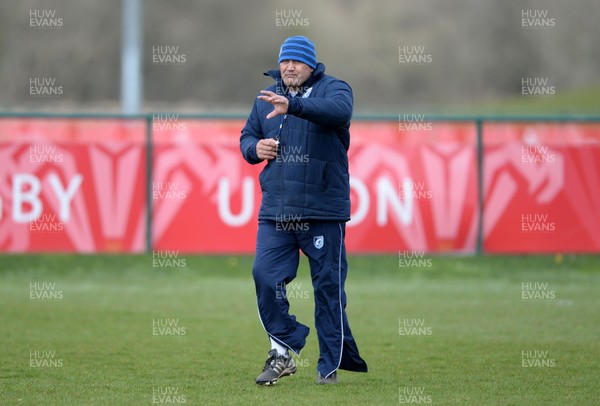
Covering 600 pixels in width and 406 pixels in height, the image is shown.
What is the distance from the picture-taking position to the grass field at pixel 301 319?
7.35m

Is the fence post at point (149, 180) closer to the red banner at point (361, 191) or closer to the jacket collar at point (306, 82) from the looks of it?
the red banner at point (361, 191)

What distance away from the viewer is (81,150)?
49.7 ft

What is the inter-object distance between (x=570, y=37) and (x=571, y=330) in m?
38.1

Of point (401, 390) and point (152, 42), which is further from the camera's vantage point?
point (152, 42)

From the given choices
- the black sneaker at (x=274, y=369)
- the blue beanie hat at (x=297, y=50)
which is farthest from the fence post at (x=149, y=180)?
the blue beanie hat at (x=297, y=50)

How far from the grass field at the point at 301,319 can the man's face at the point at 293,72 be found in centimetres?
206

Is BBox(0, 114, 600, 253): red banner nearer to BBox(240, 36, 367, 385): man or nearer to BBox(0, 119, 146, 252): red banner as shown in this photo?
BBox(0, 119, 146, 252): red banner

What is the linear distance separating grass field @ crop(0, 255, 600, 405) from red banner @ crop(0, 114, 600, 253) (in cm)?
45

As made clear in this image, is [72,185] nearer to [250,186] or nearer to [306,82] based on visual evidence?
[250,186]

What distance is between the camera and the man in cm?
743

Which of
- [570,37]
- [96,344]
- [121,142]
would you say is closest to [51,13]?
[570,37]

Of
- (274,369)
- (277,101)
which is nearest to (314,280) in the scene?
(274,369)

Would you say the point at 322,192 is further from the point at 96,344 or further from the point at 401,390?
the point at 96,344

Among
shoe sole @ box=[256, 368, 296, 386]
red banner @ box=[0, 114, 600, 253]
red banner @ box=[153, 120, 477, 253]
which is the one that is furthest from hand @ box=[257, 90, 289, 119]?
red banner @ box=[153, 120, 477, 253]
